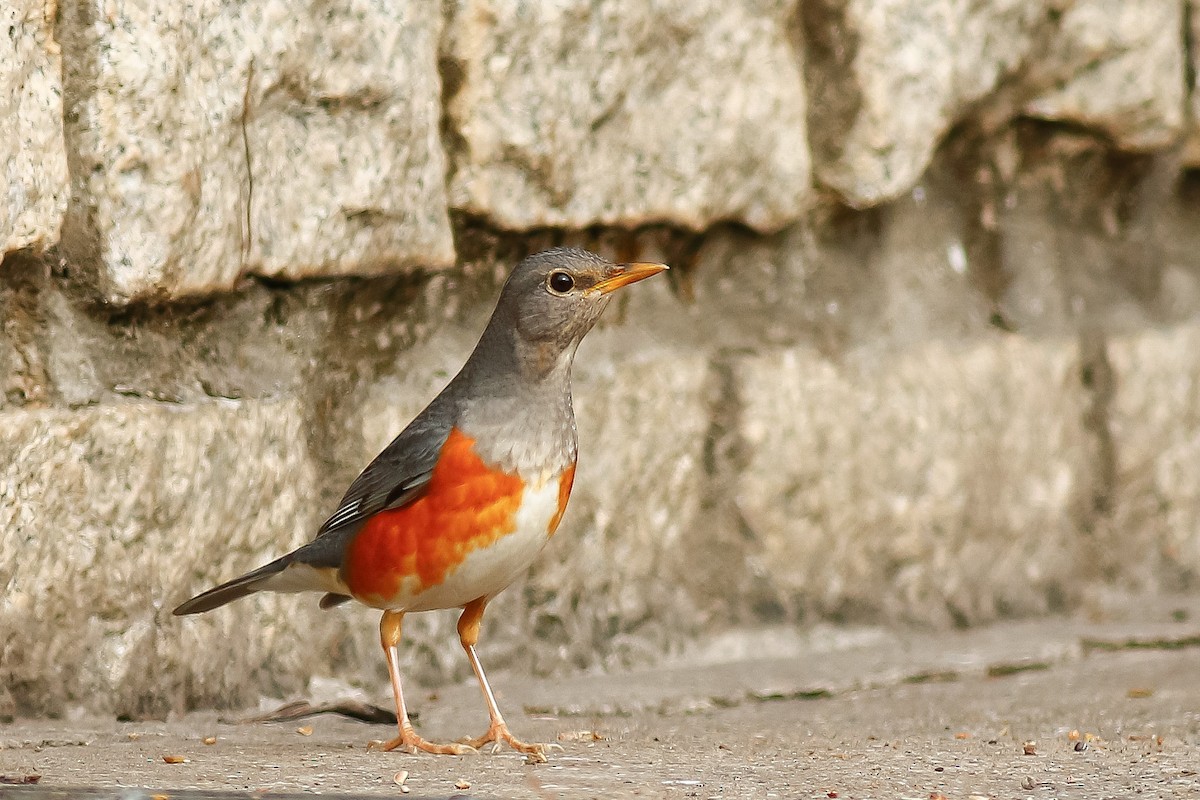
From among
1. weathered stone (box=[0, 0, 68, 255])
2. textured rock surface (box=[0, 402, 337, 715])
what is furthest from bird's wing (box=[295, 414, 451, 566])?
weathered stone (box=[0, 0, 68, 255])

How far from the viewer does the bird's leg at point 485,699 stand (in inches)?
123

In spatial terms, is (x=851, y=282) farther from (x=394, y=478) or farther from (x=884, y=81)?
(x=394, y=478)

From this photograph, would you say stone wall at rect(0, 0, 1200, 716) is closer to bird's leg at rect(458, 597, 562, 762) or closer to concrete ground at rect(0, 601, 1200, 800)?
concrete ground at rect(0, 601, 1200, 800)

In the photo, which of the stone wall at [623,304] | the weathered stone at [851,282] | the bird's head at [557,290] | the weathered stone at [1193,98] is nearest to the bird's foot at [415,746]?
the stone wall at [623,304]

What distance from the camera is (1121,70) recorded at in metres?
4.48

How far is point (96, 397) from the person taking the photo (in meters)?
3.14

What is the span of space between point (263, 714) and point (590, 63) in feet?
5.03

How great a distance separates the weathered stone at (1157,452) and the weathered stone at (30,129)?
2.85 metres

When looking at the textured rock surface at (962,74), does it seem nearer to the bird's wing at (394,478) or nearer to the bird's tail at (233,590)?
the bird's wing at (394,478)

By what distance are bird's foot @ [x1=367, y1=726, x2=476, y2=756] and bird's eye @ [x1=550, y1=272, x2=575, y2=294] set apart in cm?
90

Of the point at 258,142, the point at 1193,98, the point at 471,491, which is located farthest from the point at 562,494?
the point at 1193,98

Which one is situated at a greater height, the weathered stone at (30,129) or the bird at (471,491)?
the weathered stone at (30,129)

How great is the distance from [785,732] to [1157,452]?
1816 millimetres

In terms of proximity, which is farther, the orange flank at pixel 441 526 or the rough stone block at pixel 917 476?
the rough stone block at pixel 917 476
